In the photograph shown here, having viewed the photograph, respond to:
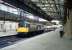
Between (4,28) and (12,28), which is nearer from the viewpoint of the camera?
(4,28)

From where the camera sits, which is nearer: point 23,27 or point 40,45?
point 40,45

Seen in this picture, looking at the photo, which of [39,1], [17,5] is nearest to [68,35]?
[17,5]

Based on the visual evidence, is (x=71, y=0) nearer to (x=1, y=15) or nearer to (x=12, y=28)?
(x=1, y=15)

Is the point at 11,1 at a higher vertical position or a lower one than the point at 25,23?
higher

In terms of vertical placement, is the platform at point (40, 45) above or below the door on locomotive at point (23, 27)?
below

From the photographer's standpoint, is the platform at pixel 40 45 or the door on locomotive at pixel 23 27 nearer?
the platform at pixel 40 45

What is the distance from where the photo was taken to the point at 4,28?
140 feet

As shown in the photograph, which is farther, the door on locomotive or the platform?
the door on locomotive

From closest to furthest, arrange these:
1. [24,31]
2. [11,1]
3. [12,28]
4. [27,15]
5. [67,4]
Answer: [11,1], [67,4], [24,31], [27,15], [12,28]

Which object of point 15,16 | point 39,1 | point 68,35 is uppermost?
point 39,1

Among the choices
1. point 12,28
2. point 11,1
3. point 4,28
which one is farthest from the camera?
point 12,28

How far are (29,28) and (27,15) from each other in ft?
22.2

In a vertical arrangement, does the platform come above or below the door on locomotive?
below

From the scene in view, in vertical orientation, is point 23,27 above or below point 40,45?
above
